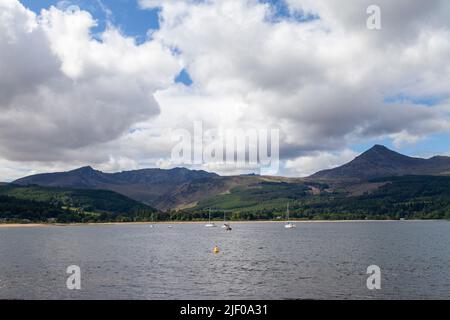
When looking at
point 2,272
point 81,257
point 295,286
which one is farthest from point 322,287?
point 81,257

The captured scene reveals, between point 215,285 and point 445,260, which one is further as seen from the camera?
point 445,260

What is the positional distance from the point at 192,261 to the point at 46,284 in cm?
4404

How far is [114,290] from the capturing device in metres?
74.2

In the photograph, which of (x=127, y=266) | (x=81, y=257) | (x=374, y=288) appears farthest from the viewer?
(x=81, y=257)
